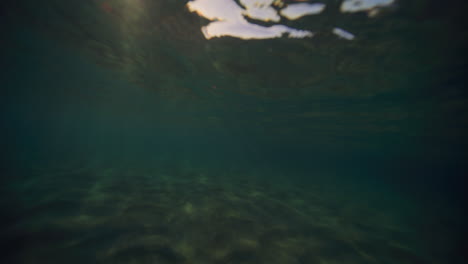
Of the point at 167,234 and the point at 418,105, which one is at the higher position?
the point at 418,105

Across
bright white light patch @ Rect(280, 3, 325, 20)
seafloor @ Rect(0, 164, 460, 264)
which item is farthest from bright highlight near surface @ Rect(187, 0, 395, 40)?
seafloor @ Rect(0, 164, 460, 264)

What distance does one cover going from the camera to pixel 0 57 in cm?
1973

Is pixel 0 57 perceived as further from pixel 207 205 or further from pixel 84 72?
pixel 207 205

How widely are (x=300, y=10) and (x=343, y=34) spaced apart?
2.57 meters

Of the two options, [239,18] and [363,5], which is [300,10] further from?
[239,18]

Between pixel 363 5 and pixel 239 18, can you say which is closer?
pixel 363 5

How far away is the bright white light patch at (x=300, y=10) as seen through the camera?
23.5ft

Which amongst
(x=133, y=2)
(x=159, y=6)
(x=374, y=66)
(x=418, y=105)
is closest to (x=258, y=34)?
(x=159, y=6)

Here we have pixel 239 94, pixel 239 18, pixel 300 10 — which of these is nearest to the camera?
pixel 300 10

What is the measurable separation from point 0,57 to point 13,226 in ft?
87.5

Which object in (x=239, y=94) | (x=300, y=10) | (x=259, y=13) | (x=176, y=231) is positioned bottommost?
(x=176, y=231)

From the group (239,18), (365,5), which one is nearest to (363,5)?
(365,5)

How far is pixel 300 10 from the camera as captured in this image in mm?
7473

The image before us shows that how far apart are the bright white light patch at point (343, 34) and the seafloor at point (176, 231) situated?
318 inches
